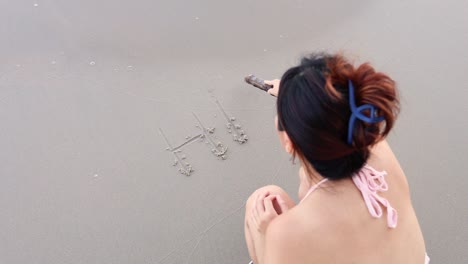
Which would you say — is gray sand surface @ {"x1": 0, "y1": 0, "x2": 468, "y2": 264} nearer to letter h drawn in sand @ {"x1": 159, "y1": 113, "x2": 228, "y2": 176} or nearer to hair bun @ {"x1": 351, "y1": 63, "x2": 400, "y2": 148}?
letter h drawn in sand @ {"x1": 159, "y1": 113, "x2": 228, "y2": 176}

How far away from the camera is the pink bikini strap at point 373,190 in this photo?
2.76ft

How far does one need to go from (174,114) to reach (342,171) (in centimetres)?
103

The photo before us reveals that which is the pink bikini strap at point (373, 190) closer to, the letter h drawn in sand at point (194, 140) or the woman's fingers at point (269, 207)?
the woman's fingers at point (269, 207)

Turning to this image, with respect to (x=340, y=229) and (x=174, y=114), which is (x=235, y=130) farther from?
(x=340, y=229)

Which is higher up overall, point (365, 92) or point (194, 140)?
point (194, 140)

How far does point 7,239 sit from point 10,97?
0.63 meters

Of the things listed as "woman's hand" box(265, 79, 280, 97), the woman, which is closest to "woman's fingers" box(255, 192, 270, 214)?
the woman

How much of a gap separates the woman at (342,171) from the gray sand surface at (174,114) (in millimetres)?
625

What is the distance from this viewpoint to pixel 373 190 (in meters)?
0.85

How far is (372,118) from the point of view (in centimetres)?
72

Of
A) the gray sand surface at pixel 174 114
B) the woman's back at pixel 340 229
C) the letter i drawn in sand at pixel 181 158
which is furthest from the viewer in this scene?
the letter i drawn in sand at pixel 181 158

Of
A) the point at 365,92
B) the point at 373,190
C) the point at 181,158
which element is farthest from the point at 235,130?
the point at 365,92

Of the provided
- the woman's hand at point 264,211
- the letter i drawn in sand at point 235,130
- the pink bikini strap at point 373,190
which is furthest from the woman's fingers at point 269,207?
the letter i drawn in sand at point 235,130

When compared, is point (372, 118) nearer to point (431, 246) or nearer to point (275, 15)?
point (431, 246)
